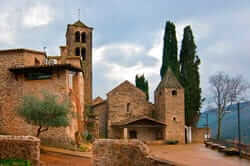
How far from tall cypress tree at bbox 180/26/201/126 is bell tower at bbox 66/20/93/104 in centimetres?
1320

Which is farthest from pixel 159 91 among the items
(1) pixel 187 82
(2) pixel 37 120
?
(2) pixel 37 120

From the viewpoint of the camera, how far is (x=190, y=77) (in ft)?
105

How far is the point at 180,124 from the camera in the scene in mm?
28875

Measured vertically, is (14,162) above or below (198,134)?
above

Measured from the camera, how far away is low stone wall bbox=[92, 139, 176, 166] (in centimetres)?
956

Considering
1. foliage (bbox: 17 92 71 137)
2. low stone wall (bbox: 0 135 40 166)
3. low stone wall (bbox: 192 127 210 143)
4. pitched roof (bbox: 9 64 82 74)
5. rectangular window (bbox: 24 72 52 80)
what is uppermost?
pitched roof (bbox: 9 64 82 74)

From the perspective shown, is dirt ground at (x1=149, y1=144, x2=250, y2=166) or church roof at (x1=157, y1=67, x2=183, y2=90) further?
church roof at (x1=157, y1=67, x2=183, y2=90)

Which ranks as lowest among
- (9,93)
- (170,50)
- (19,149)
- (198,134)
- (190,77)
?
(198,134)

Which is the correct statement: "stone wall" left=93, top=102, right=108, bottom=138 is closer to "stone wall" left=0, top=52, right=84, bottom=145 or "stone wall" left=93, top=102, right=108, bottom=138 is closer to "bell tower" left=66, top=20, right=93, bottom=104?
"bell tower" left=66, top=20, right=93, bottom=104

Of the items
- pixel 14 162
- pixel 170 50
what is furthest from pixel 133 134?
pixel 14 162

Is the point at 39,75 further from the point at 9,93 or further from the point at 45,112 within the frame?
the point at 45,112

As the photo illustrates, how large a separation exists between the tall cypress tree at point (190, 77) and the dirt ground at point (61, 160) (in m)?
20.2

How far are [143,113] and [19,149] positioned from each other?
73.4 ft

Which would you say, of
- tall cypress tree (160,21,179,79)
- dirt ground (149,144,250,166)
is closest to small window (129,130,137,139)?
tall cypress tree (160,21,179,79)
